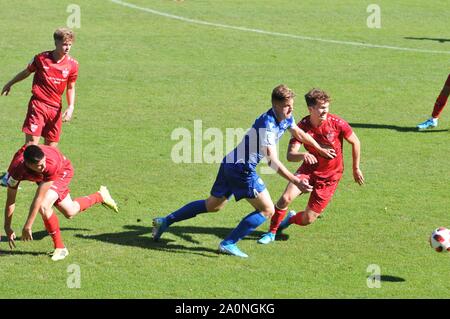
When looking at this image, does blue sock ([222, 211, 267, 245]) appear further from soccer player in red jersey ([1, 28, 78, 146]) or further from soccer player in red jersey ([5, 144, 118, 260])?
soccer player in red jersey ([1, 28, 78, 146])

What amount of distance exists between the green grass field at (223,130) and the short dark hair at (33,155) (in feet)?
4.36

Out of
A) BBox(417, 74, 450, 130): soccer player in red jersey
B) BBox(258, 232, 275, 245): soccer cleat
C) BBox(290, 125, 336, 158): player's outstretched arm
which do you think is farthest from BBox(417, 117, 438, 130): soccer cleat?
BBox(258, 232, 275, 245): soccer cleat

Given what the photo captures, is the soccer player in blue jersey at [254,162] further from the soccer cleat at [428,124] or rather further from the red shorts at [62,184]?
the soccer cleat at [428,124]

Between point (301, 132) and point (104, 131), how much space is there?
6223 millimetres

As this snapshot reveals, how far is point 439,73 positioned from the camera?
2066 centimetres

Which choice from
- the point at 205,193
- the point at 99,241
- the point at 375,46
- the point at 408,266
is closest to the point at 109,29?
the point at 375,46

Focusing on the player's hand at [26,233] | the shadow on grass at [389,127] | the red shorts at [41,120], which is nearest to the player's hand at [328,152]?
the player's hand at [26,233]

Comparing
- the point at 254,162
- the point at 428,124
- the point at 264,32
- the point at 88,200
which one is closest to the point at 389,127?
the point at 428,124

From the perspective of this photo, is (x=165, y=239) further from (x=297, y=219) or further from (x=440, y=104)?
(x=440, y=104)

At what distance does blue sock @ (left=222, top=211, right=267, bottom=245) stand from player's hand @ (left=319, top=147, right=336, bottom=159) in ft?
3.78

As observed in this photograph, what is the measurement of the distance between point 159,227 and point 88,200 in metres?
1.18

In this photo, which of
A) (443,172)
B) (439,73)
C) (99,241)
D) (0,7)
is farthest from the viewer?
(0,7)

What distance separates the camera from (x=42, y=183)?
10367mm
